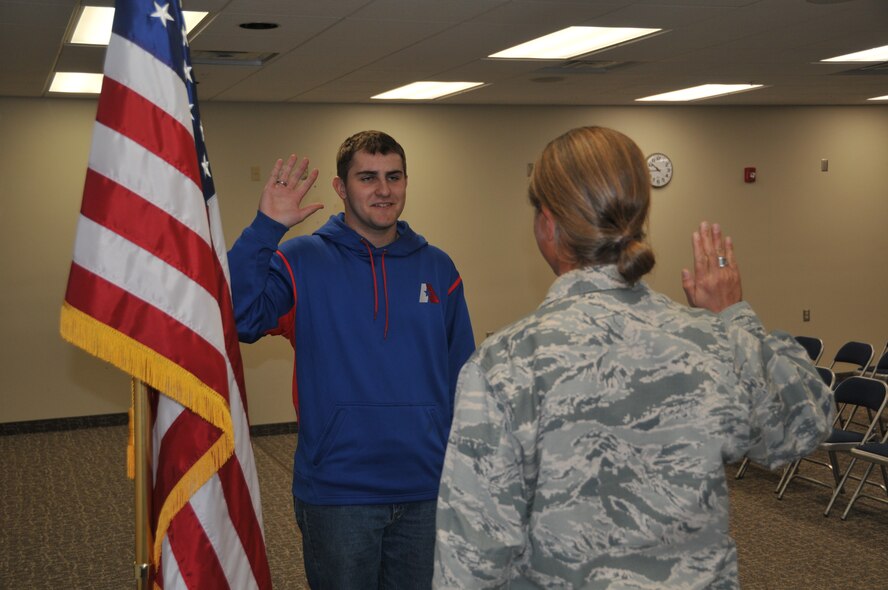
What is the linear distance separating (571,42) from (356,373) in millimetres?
4583

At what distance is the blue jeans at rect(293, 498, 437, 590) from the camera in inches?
102

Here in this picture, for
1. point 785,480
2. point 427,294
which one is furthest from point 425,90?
point 427,294

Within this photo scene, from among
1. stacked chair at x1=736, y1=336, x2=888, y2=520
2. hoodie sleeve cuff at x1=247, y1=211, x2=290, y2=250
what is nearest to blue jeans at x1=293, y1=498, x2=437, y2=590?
hoodie sleeve cuff at x1=247, y1=211, x2=290, y2=250

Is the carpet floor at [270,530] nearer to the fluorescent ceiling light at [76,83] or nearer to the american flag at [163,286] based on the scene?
the american flag at [163,286]

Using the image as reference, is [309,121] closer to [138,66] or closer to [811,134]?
[811,134]

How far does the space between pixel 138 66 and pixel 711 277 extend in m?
1.40

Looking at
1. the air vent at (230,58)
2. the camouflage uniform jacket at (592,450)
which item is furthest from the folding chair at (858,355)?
the camouflage uniform jacket at (592,450)

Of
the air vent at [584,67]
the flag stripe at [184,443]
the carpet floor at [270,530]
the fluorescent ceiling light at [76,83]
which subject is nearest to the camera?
the flag stripe at [184,443]

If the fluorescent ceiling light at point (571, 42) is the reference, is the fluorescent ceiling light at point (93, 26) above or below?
below

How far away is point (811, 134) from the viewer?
11438 mm

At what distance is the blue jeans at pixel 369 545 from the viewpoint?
260cm

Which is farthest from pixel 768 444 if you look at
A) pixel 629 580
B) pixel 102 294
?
pixel 102 294

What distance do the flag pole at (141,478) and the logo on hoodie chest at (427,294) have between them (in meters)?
0.86

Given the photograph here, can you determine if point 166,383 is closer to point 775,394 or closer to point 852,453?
point 775,394
